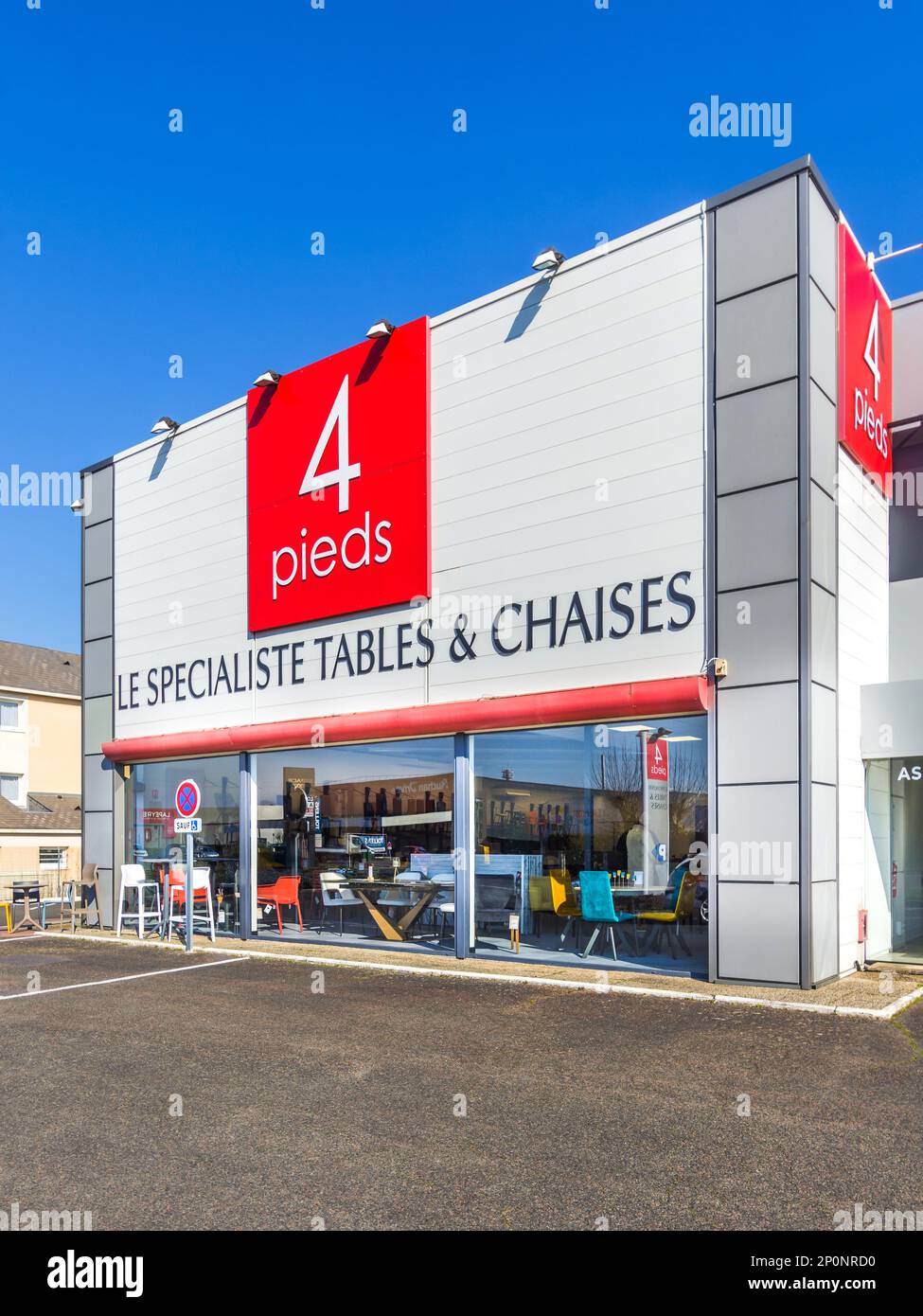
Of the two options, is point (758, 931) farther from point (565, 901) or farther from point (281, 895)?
point (281, 895)

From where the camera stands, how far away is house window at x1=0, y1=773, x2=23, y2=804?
43.2 m

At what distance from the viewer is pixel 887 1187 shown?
17.4ft

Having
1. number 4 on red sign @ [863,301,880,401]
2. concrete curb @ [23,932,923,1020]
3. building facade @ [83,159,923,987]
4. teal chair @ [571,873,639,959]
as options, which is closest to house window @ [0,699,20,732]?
building facade @ [83,159,923,987]

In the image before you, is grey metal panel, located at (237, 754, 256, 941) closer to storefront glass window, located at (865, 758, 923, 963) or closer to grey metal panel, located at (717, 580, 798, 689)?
grey metal panel, located at (717, 580, 798, 689)

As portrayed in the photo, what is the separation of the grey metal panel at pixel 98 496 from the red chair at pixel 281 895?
8.01 m

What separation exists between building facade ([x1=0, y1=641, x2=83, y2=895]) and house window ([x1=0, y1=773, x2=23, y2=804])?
4 centimetres

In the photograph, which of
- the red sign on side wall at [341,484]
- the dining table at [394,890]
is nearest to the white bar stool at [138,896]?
the dining table at [394,890]

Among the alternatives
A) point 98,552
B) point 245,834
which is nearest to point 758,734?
point 245,834

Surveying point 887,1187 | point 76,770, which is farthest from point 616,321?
point 76,770

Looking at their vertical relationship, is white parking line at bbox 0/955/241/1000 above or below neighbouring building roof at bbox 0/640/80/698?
below

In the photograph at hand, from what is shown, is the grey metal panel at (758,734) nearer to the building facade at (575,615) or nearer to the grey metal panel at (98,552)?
the building facade at (575,615)

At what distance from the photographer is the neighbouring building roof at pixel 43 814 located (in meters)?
40.9

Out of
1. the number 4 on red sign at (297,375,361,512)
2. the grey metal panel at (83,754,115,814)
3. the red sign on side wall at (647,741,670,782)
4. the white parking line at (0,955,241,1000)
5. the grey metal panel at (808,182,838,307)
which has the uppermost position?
the grey metal panel at (808,182,838,307)

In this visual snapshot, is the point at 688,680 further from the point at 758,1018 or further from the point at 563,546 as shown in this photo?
the point at 758,1018
